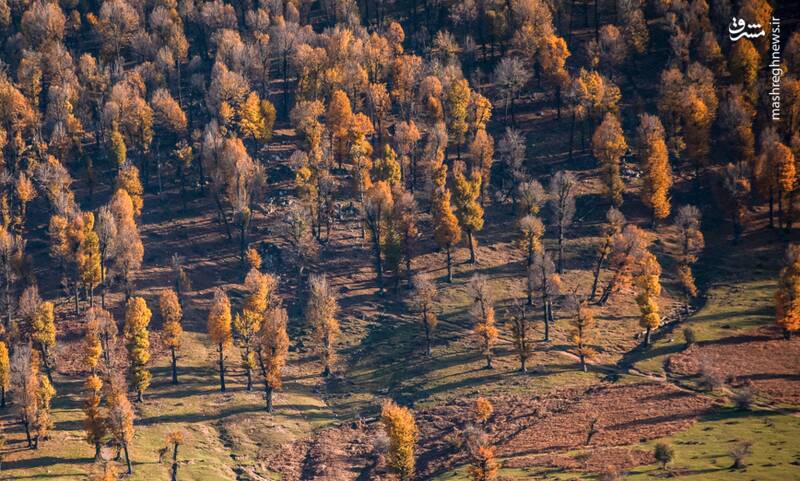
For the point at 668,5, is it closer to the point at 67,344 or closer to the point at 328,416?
the point at 328,416

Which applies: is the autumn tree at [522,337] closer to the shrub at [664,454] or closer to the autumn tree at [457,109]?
the shrub at [664,454]

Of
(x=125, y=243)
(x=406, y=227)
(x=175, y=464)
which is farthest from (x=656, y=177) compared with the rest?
(x=175, y=464)

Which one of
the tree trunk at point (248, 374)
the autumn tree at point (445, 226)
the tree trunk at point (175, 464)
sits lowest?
the tree trunk at point (175, 464)

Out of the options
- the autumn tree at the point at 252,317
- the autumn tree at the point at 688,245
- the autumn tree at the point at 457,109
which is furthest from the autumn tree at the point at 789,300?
the autumn tree at the point at 252,317

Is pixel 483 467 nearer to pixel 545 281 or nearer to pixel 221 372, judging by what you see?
pixel 545 281

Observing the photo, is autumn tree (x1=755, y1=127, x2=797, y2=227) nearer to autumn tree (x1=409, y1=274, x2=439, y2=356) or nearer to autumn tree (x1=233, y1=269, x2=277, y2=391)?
autumn tree (x1=409, y1=274, x2=439, y2=356)

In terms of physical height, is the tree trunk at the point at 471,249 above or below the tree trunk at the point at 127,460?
above
